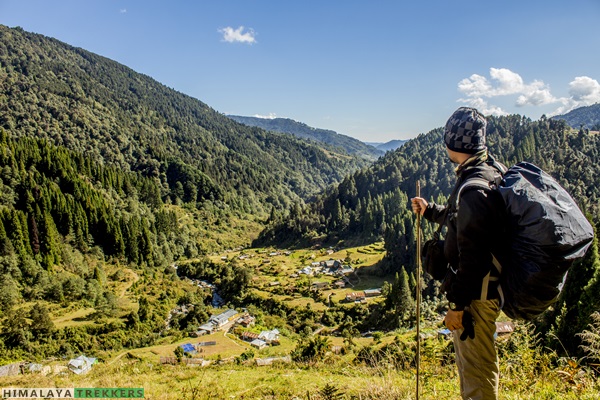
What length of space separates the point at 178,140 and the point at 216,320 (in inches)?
6203

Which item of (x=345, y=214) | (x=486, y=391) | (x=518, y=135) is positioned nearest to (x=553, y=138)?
(x=518, y=135)

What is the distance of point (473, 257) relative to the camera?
2.63m

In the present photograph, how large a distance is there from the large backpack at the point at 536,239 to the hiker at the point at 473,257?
3.9 inches

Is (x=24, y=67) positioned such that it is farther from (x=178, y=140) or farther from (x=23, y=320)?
(x=23, y=320)

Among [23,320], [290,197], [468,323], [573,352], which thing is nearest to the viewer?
[468,323]

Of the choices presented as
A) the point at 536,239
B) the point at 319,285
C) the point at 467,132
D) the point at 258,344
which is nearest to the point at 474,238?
the point at 536,239

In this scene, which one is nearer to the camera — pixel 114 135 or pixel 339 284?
pixel 339 284

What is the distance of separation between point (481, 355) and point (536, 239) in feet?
3.88

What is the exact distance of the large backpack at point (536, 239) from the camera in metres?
2.39

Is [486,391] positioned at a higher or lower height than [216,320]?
higher

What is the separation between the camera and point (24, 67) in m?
158

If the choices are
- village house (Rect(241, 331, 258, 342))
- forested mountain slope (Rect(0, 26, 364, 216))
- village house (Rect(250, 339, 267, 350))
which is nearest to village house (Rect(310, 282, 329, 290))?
village house (Rect(241, 331, 258, 342))
